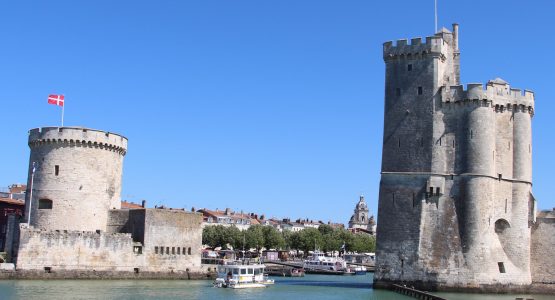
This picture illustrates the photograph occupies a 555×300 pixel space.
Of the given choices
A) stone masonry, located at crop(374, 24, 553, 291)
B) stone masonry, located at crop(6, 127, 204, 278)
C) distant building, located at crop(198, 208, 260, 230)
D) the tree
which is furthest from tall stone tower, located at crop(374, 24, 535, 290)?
distant building, located at crop(198, 208, 260, 230)

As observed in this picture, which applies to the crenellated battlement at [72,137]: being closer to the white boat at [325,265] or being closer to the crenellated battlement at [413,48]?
the crenellated battlement at [413,48]

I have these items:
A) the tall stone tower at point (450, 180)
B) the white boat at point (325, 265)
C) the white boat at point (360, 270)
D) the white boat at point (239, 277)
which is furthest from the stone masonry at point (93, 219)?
the white boat at point (360, 270)

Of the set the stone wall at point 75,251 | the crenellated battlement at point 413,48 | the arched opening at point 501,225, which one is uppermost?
the crenellated battlement at point 413,48

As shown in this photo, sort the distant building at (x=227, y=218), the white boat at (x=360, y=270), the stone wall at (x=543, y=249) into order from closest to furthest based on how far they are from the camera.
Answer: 1. the stone wall at (x=543, y=249)
2. the white boat at (x=360, y=270)
3. the distant building at (x=227, y=218)

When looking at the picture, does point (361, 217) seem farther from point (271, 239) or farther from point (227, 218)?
point (271, 239)

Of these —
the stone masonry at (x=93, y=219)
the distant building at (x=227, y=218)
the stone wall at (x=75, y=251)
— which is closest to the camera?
the stone wall at (x=75, y=251)

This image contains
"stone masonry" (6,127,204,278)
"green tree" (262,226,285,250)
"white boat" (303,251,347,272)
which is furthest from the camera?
"green tree" (262,226,285,250)

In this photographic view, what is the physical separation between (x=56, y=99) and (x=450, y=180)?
2902 cm

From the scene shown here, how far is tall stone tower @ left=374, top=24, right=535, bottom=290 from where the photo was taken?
43.2 meters

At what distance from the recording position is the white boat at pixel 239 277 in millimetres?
48656

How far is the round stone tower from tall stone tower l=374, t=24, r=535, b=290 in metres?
A: 21.2

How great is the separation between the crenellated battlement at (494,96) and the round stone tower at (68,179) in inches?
1003

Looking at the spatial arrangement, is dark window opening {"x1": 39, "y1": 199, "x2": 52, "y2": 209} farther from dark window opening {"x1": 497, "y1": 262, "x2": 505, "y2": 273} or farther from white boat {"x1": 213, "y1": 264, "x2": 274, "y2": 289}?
dark window opening {"x1": 497, "y1": 262, "x2": 505, "y2": 273}

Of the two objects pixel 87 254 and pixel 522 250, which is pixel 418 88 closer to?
pixel 522 250
